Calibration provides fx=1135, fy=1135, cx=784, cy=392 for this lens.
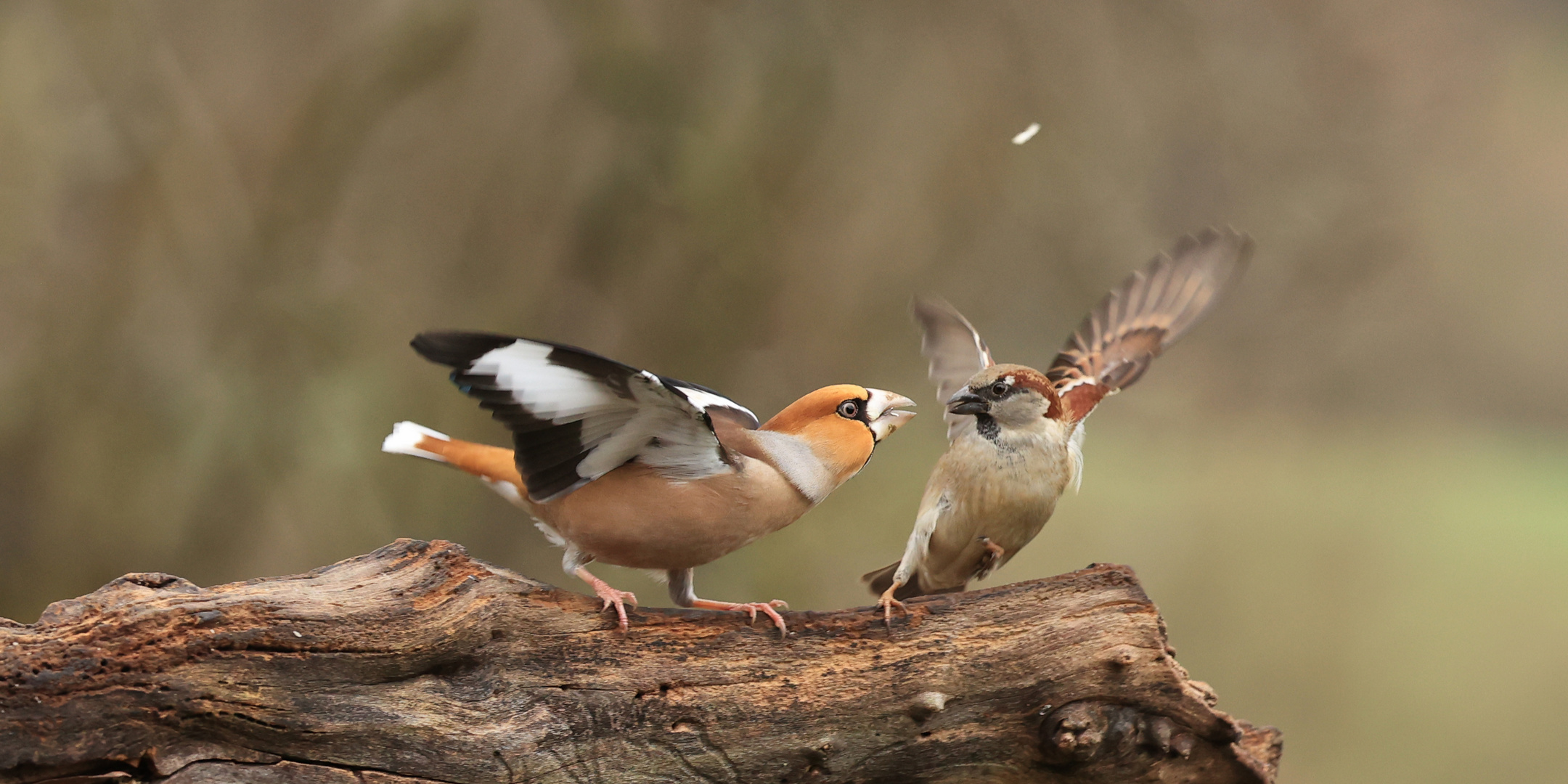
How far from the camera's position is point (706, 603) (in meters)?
2.81

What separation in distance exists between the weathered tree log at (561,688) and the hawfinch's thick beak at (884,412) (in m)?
0.44

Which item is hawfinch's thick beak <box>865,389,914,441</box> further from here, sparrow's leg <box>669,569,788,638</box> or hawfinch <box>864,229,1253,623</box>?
sparrow's leg <box>669,569,788,638</box>

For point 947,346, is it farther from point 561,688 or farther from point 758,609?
point 561,688

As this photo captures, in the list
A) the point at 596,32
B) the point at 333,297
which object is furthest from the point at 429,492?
the point at 596,32

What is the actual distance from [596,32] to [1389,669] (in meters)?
5.07

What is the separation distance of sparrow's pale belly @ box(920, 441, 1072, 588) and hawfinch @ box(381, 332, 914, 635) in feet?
1.35

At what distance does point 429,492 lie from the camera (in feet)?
17.1

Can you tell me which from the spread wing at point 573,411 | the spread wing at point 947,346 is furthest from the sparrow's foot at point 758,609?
the spread wing at point 947,346

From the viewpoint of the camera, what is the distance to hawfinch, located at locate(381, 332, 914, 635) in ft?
7.82

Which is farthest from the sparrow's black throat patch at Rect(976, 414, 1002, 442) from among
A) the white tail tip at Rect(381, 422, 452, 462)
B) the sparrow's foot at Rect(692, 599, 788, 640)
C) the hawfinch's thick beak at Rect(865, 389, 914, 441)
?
the white tail tip at Rect(381, 422, 452, 462)

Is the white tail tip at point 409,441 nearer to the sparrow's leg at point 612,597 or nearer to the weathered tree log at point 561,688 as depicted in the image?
the weathered tree log at point 561,688

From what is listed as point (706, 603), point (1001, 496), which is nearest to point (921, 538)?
point (1001, 496)

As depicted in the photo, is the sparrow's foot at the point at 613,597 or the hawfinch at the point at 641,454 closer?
the hawfinch at the point at 641,454

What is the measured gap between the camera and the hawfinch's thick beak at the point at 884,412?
9.11ft
